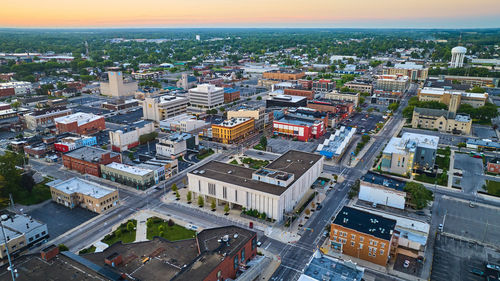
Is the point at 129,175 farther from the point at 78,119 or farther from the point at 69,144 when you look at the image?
the point at 78,119

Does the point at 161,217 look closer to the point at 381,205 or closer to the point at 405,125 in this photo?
the point at 381,205

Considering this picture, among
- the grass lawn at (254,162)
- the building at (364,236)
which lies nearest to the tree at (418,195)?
the building at (364,236)

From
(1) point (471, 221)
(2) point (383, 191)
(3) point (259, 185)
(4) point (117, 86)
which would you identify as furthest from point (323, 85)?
(3) point (259, 185)

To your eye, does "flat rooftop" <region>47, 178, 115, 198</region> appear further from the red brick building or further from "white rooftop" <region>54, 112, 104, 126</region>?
the red brick building

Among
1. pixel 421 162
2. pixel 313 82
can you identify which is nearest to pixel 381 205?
pixel 421 162

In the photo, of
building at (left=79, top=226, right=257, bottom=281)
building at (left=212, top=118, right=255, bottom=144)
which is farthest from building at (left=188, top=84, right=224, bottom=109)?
building at (left=79, top=226, right=257, bottom=281)

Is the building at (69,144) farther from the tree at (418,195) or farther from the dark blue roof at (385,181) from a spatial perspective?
the tree at (418,195)

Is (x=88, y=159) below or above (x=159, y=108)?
below

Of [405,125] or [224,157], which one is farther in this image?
[405,125]
